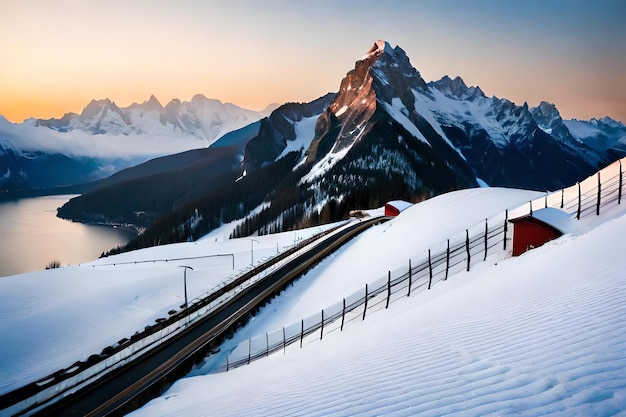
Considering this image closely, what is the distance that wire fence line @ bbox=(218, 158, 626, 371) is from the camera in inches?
936

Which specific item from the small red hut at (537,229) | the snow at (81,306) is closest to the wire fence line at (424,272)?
the small red hut at (537,229)

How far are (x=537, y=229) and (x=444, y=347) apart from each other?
16234 millimetres

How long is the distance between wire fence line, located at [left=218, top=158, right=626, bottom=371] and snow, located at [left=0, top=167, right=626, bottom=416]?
4.56ft

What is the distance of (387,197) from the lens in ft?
397

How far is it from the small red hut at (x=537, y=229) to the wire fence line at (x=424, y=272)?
0.99m

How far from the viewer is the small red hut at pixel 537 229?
73.0ft

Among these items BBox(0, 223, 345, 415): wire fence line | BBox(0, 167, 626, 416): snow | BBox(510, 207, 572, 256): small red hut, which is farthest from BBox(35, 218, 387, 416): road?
BBox(510, 207, 572, 256): small red hut

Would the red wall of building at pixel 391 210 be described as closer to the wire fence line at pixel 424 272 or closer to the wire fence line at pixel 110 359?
the wire fence line at pixel 110 359

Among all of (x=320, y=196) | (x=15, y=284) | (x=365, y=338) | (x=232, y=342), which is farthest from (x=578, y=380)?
(x=320, y=196)

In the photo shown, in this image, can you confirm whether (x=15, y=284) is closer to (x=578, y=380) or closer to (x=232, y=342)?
(x=232, y=342)

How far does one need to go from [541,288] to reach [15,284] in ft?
173

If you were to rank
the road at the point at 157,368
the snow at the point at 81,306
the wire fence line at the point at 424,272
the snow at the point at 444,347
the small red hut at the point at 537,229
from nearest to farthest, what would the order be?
the snow at the point at 444,347, the road at the point at 157,368, the small red hut at the point at 537,229, the wire fence line at the point at 424,272, the snow at the point at 81,306

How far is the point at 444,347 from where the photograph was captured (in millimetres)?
9914

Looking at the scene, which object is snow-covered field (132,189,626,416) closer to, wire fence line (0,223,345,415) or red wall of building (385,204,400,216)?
wire fence line (0,223,345,415)
